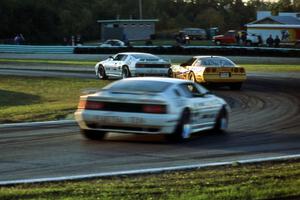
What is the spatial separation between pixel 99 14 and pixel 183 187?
111m

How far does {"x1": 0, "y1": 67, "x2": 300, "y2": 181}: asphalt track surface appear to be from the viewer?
10.6 meters

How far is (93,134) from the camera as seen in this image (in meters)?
13.9

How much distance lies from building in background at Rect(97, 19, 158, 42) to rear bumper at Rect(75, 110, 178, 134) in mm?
76422

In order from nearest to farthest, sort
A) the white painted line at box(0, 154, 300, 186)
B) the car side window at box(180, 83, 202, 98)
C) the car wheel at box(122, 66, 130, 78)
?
the white painted line at box(0, 154, 300, 186) < the car side window at box(180, 83, 202, 98) < the car wheel at box(122, 66, 130, 78)

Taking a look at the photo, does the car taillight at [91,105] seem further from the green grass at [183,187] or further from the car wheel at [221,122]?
the green grass at [183,187]

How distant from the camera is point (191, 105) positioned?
45.8ft

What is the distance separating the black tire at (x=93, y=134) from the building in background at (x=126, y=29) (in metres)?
75.9

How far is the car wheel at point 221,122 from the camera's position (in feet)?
50.1

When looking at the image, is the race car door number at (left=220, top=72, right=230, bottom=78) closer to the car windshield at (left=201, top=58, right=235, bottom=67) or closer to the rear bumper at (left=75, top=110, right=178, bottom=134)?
the car windshield at (left=201, top=58, right=235, bottom=67)

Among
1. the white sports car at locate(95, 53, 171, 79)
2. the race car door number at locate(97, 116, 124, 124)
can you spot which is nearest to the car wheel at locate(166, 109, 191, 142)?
the race car door number at locate(97, 116, 124, 124)

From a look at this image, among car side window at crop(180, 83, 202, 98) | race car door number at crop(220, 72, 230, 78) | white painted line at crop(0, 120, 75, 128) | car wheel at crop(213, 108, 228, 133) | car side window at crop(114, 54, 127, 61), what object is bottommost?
race car door number at crop(220, 72, 230, 78)

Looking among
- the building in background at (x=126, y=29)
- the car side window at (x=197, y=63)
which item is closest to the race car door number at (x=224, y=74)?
the car side window at (x=197, y=63)

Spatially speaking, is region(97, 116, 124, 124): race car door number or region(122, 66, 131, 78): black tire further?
region(122, 66, 131, 78): black tire

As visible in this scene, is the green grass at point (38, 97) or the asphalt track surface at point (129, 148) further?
the green grass at point (38, 97)
